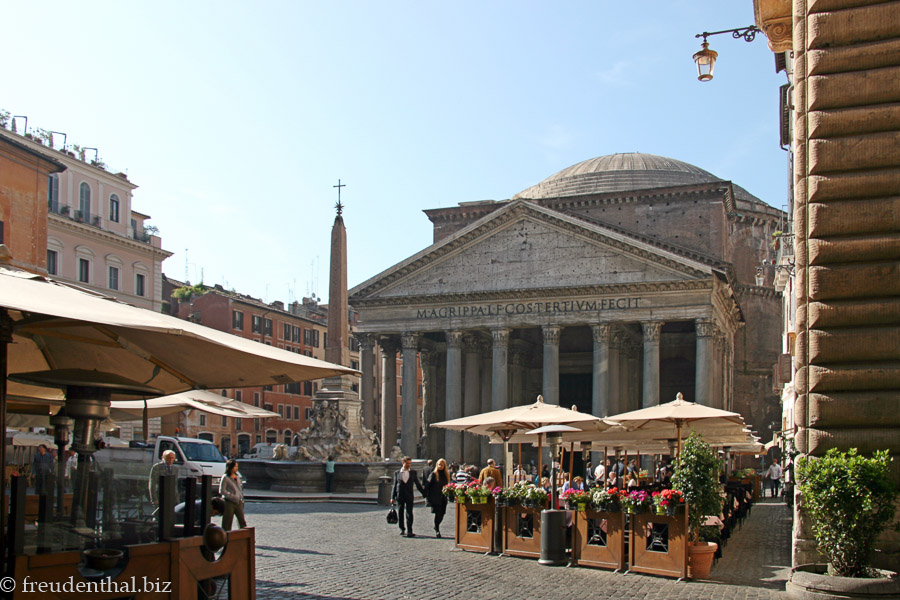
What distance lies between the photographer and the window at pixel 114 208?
38.8m

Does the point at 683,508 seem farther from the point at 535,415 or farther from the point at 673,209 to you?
the point at 673,209

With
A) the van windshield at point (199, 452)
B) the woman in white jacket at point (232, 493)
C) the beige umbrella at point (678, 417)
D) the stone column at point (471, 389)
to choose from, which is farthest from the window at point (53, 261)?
the woman in white jacket at point (232, 493)

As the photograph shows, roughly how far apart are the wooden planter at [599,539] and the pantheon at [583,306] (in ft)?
79.0

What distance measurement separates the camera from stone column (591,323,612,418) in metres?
35.8

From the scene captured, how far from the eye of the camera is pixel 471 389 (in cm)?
4072

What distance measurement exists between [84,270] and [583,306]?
1933 cm

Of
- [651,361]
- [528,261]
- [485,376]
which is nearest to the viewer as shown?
[651,361]

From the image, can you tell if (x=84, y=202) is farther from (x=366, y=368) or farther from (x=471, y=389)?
(x=471, y=389)

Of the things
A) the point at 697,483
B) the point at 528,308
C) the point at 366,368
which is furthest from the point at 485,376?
the point at 697,483

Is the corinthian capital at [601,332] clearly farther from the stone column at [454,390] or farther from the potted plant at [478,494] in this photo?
the potted plant at [478,494]

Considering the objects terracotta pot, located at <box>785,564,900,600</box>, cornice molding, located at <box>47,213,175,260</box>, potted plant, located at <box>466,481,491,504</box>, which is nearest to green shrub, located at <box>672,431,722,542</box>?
terracotta pot, located at <box>785,564,900,600</box>

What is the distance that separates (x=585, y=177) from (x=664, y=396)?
485 inches

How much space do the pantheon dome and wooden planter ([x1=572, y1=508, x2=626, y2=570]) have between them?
36933 millimetres

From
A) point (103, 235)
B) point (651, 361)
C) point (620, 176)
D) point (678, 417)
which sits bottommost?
point (678, 417)
